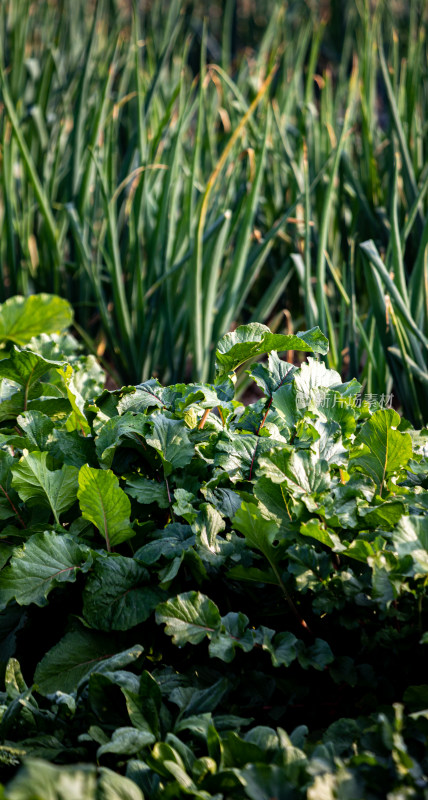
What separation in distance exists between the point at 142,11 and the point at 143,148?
4.57 m

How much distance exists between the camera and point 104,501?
2.84 feet

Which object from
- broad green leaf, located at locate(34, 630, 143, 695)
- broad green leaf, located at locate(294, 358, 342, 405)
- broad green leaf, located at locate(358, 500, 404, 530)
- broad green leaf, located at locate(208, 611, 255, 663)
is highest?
broad green leaf, located at locate(294, 358, 342, 405)

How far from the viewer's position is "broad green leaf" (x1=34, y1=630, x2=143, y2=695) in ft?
2.73

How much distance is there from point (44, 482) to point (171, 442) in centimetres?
18

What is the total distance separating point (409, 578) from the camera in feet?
2.59

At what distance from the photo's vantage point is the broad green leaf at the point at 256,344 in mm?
975

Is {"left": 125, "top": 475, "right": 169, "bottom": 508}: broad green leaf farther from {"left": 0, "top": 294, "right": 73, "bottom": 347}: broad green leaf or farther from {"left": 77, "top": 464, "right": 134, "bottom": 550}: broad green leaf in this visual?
{"left": 0, "top": 294, "right": 73, "bottom": 347}: broad green leaf

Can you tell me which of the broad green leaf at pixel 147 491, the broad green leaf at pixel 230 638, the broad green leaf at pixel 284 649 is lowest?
the broad green leaf at pixel 284 649

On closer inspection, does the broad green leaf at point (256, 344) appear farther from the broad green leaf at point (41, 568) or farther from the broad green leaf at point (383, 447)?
the broad green leaf at point (41, 568)

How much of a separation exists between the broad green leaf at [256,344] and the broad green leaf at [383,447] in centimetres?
15

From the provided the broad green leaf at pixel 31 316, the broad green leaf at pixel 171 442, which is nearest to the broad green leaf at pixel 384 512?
the broad green leaf at pixel 171 442

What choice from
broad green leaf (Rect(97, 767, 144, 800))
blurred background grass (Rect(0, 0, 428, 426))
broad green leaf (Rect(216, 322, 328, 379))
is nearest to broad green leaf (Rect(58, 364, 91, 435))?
broad green leaf (Rect(216, 322, 328, 379))

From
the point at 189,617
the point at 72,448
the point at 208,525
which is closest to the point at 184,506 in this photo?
the point at 208,525

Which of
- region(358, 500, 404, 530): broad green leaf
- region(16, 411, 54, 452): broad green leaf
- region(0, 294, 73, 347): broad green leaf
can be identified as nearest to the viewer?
region(358, 500, 404, 530): broad green leaf
